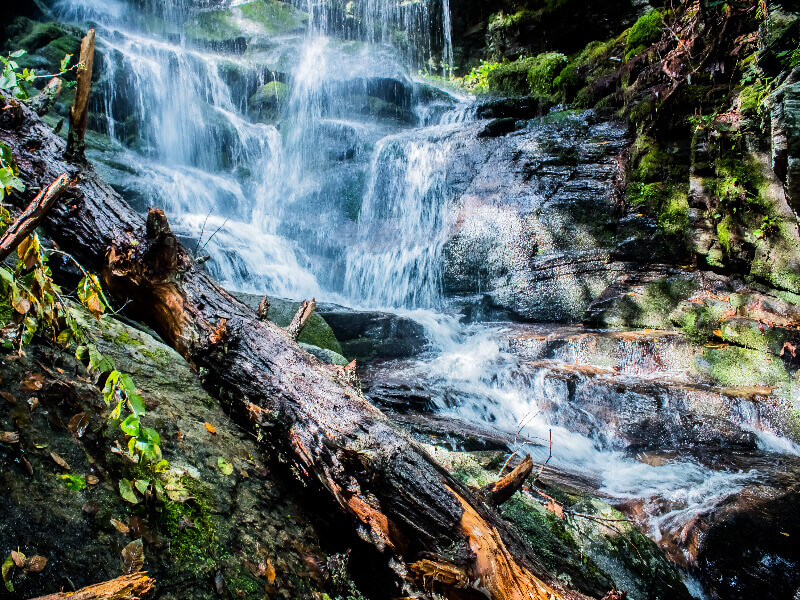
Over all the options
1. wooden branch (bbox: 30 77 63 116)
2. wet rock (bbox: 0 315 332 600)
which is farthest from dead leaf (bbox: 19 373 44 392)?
wooden branch (bbox: 30 77 63 116)

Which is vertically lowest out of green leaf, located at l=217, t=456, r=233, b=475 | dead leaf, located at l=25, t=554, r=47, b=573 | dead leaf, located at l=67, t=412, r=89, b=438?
green leaf, located at l=217, t=456, r=233, b=475

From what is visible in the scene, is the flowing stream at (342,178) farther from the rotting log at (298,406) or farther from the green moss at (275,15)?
the rotting log at (298,406)

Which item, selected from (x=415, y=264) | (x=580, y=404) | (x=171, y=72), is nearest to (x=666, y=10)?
(x=415, y=264)

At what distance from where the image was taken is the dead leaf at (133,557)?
4.54 ft

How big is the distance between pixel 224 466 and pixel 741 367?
6218mm

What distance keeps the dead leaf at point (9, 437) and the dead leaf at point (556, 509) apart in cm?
288

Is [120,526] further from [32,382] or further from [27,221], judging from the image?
[27,221]

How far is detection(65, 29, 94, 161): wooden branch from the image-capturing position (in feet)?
8.58

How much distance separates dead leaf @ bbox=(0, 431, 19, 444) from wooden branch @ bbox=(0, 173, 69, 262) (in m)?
0.66

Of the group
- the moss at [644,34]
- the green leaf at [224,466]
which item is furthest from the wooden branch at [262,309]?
the moss at [644,34]

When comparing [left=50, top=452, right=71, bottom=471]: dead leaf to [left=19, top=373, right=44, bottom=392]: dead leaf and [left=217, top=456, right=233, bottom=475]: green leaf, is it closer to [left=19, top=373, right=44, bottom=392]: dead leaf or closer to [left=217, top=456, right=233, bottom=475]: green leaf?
[left=19, top=373, right=44, bottom=392]: dead leaf

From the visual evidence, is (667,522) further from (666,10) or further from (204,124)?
(204,124)

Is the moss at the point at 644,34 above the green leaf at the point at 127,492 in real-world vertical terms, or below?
above

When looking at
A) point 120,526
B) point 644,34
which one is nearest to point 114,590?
point 120,526
